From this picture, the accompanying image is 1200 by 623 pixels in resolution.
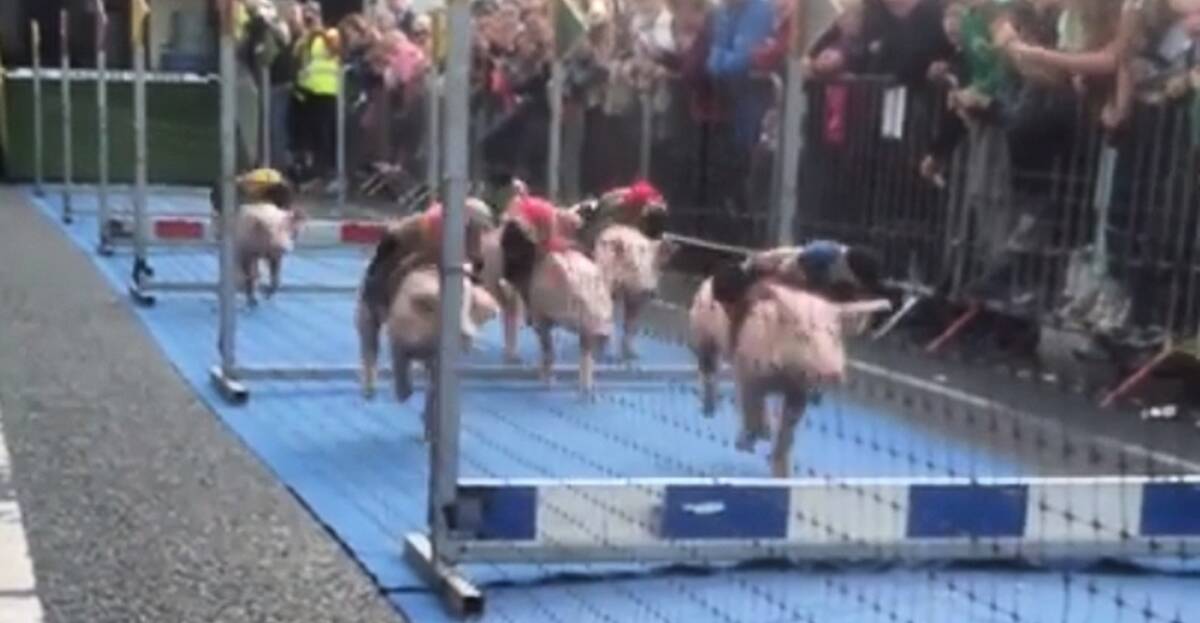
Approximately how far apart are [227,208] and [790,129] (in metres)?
2.38

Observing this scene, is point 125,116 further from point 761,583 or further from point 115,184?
point 761,583

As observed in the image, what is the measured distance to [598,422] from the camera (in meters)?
7.35

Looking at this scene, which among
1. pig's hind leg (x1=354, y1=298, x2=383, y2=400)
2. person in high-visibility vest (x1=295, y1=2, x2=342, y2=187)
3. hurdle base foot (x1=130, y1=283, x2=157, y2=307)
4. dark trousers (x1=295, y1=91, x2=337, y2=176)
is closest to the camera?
pig's hind leg (x1=354, y1=298, x2=383, y2=400)

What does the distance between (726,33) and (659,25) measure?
0.94 m

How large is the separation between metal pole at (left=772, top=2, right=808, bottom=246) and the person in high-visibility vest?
10.4 meters

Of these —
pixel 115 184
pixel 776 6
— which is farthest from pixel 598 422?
pixel 115 184

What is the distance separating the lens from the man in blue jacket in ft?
26.7

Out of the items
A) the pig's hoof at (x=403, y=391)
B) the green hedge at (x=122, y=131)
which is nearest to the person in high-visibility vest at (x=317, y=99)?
the green hedge at (x=122, y=131)

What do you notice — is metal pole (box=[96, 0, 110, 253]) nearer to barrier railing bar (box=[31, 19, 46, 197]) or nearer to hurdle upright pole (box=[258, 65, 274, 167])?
hurdle upright pole (box=[258, 65, 274, 167])

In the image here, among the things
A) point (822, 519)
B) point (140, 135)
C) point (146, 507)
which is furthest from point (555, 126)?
point (822, 519)

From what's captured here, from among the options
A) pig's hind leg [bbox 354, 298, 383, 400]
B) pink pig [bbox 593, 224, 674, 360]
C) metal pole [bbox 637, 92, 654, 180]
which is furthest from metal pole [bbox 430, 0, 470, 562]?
metal pole [bbox 637, 92, 654, 180]

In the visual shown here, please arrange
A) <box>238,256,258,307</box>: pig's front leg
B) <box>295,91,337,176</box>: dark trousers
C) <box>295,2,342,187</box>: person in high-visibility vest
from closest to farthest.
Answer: <box>238,256,258,307</box>: pig's front leg
<box>295,91,337,176</box>: dark trousers
<box>295,2,342,187</box>: person in high-visibility vest

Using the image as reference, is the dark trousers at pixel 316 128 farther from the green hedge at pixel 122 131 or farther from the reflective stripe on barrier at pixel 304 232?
the reflective stripe on barrier at pixel 304 232

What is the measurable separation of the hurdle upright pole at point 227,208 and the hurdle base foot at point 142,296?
2521 mm
